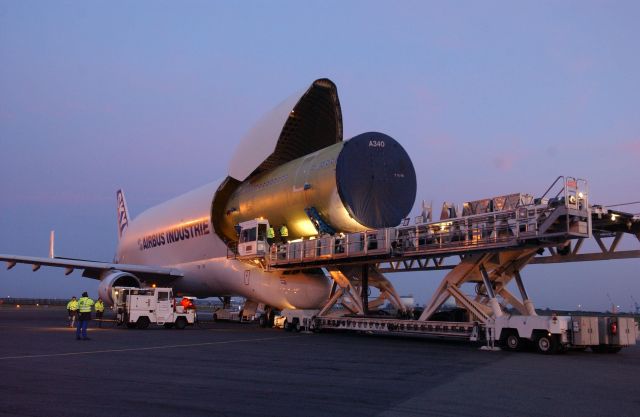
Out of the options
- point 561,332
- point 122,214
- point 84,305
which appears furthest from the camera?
point 122,214

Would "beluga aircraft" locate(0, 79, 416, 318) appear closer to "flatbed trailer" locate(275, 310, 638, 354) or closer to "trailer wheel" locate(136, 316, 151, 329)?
"trailer wheel" locate(136, 316, 151, 329)

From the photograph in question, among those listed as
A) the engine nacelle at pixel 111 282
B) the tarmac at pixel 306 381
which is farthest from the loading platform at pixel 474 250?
the engine nacelle at pixel 111 282

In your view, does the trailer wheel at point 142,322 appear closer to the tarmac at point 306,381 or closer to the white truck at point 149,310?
the white truck at point 149,310

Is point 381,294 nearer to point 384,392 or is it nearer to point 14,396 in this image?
point 384,392

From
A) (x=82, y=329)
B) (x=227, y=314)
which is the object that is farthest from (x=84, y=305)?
(x=227, y=314)

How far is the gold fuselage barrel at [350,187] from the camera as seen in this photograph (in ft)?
80.2

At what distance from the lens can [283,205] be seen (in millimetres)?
27328

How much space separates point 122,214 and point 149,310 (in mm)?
29818

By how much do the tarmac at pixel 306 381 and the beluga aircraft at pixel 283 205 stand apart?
825 centimetres

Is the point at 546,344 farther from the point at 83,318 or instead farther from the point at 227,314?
the point at 227,314

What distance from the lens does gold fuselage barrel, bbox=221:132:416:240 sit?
24.4 meters

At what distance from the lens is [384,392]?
9789mm

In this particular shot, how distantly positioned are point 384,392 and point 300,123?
2175 centimetres

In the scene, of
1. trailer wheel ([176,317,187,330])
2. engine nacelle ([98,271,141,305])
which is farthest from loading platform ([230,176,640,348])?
engine nacelle ([98,271,141,305])
